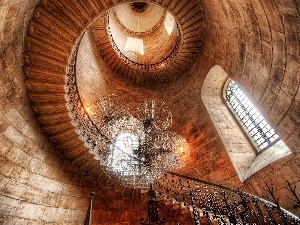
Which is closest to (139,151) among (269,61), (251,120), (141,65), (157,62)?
(269,61)

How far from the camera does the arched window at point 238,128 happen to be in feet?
21.3

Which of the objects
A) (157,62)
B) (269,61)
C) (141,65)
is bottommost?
(269,61)

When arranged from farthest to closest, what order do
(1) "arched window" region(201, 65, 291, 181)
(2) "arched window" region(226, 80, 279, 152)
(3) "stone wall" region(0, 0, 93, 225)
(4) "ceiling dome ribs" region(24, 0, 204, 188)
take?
1. (2) "arched window" region(226, 80, 279, 152)
2. (1) "arched window" region(201, 65, 291, 181)
3. (4) "ceiling dome ribs" region(24, 0, 204, 188)
4. (3) "stone wall" region(0, 0, 93, 225)

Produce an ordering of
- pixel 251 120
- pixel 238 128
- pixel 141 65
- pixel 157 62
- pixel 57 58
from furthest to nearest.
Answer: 1. pixel 157 62
2. pixel 141 65
3. pixel 238 128
4. pixel 251 120
5. pixel 57 58

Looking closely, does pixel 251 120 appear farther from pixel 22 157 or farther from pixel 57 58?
pixel 22 157

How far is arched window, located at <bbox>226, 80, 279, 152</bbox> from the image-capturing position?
6.91m

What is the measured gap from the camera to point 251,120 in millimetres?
7594

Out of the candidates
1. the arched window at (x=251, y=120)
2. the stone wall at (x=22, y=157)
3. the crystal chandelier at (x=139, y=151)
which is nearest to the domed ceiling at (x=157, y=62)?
the stone wall at (x=22, y=157)

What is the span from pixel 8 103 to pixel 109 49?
18.6ft

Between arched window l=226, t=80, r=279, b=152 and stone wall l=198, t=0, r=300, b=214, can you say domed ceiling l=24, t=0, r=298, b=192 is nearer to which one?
stone wall l=198, t=0, r=300, b=214

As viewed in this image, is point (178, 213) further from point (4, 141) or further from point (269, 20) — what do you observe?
point (269, 20)

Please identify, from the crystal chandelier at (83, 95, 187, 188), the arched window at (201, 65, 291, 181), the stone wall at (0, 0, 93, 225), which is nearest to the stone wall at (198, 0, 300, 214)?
the arched window at (201, 65, 291, 181)

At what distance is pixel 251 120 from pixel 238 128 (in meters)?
0.55

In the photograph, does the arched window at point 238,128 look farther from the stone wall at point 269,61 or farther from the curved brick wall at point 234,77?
the stone wall at point 269,61
